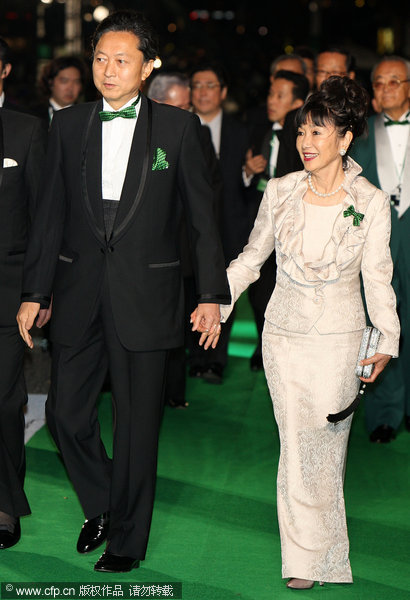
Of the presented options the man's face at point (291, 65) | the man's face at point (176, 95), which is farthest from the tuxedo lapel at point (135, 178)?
the man's face at point (291, 65)

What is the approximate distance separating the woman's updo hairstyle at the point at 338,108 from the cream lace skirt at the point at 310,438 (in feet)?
2.69

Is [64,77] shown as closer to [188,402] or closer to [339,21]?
[188,402]

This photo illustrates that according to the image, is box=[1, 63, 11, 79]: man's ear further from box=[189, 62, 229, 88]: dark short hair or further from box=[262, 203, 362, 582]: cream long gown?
box=[189, 62, 229, 88]: dark short hair

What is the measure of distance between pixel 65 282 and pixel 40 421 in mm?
2519

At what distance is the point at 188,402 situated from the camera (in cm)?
739

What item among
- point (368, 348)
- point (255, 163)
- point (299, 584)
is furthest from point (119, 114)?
point (255, 163)

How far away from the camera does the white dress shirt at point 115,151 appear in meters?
4.35

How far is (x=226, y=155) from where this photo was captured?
26.9 ft

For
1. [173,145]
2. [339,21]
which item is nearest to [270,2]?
[339,21]

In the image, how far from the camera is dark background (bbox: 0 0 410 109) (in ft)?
77.6

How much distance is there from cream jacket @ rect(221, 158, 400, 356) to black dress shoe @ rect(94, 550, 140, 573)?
108 centimetres

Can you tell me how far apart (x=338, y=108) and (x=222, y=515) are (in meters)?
2.03

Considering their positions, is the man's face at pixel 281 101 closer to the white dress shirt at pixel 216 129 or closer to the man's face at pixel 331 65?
the man's face at pixel 331 65

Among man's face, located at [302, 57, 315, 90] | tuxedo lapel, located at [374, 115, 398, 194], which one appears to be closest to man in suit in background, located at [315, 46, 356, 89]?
man's face, located at [302, 57, 315, 90]
